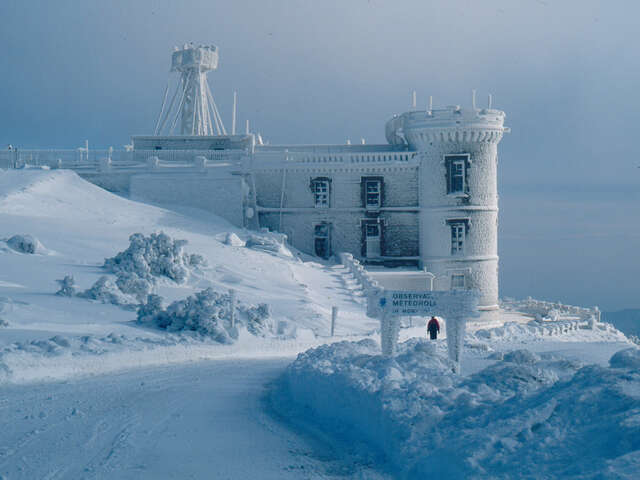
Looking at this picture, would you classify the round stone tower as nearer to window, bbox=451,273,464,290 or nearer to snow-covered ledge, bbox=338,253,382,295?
window, bbox=451,273,464,290

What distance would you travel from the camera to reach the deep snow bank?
20.5ft

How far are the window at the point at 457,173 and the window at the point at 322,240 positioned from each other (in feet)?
21.1

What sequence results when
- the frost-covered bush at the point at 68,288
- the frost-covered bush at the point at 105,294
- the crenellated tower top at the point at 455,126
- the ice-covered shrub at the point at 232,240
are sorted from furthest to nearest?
the crenellated tower top at the point at 455,126 → the ice-covered shrub at the point at 232,240 → the frost-covered bush at the point at 105,294 → the frost-covered bush at the point at 68,288

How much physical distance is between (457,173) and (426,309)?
23.8 metres

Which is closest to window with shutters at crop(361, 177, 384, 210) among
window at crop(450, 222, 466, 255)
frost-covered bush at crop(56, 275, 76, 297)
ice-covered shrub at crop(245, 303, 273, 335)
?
window at crop(450, 222, 466, 255)

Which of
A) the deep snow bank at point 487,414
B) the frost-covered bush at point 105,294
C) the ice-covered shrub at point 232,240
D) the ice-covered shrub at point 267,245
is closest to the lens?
the deep snow bank at point 487,414

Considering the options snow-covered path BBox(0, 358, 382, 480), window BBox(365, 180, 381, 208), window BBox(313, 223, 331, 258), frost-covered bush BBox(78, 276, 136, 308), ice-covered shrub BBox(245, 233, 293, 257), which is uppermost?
window BBox(365, 180, 381, 208)

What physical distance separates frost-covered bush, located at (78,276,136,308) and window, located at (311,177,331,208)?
19069 mm

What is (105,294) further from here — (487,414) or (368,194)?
(368,194)

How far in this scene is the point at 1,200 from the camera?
30.3 m

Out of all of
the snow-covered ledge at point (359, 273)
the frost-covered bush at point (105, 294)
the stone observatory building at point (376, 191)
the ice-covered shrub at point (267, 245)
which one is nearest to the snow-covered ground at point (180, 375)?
the frost-covered bush at point (105, 294)

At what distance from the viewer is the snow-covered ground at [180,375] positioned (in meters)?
8.26

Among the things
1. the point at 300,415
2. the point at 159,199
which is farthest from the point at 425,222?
the point at 300,415

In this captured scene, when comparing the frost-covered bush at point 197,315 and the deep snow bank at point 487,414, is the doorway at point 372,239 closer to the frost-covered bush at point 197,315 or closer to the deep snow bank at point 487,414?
the frost-covered bush at point 197,315
